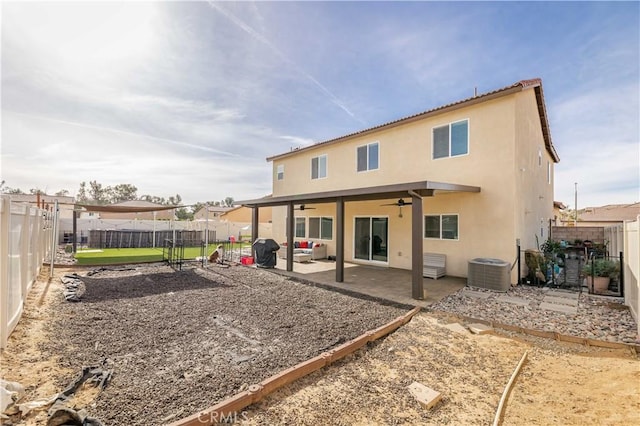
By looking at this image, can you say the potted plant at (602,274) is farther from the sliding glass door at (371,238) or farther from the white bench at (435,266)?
the sliding glass door at (371,238)

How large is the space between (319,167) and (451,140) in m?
6.81

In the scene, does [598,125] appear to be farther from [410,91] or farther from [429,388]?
[429,388]

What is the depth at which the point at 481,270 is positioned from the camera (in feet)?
27.8

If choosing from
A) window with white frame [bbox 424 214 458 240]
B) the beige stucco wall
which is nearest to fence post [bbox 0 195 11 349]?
the beige stucco wall

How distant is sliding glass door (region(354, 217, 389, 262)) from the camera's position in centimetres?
1212

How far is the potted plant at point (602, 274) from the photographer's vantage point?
7.81 meters

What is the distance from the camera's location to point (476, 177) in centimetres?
934

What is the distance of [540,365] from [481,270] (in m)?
4.62

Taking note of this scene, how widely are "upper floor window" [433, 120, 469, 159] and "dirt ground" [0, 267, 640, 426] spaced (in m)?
6.21

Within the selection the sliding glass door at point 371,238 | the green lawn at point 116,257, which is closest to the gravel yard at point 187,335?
the sliding glass door at point 371,238

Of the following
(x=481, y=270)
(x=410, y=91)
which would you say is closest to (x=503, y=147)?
(x=481, y=270)

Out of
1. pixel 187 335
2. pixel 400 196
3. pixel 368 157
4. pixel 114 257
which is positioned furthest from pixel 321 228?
pixel 114 257

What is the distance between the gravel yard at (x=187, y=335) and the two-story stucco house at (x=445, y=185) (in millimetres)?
2706

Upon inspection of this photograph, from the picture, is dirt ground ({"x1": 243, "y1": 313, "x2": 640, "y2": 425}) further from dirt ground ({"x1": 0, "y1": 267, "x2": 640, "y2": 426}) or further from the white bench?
the white bench
